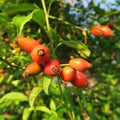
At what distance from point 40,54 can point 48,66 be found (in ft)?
0.24

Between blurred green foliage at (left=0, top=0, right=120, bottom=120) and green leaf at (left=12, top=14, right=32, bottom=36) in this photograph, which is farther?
blurred green foliage at (left=0, top=0, right=120, bottom=120)

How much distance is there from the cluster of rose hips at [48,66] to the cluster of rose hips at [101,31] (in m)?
1.52

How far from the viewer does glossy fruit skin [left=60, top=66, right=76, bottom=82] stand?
5.71 feet

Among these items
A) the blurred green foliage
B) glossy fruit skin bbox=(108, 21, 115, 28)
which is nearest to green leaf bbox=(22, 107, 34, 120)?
the blurred green foliage

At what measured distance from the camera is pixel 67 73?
174cm

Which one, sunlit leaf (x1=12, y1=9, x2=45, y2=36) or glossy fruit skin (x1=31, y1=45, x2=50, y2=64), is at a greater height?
sunlit leaf (x1=12, y1=9, x2=45, y2=36)

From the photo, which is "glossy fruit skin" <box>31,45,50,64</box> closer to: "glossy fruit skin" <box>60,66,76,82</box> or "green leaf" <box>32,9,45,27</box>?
"glossy fruit skin" <box>60,66,76,82</box>

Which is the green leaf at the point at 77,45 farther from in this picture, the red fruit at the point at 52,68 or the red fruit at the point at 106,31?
the red fruit at the point at 106,31

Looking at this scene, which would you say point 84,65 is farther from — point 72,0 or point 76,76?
point 72,0

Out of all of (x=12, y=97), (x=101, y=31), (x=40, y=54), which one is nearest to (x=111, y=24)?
(x=101, y=31)

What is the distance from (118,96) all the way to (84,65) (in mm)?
2300

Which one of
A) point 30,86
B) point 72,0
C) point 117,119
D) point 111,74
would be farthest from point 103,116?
point 72,0

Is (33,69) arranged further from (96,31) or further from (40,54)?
(96,31)

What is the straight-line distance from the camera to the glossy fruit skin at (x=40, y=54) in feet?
5.67
